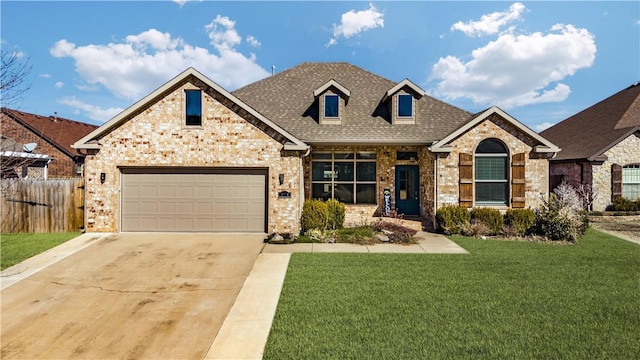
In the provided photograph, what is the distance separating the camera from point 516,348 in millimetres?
4559

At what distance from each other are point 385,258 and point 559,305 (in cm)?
402

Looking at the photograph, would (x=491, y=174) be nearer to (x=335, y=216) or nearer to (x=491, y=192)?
(x=491, y=192)

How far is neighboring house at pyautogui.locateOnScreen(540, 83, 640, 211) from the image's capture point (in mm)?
17250

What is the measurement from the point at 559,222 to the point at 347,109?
379 inches

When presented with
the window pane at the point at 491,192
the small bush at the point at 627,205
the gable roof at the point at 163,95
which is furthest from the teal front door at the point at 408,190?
the small bush at the point at 627,205

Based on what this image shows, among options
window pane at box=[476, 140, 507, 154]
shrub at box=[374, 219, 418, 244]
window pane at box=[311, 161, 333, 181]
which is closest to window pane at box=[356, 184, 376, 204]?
window pane at box=[311, 161, 333, 181]

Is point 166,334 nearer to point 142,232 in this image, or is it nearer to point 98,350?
point 98,350

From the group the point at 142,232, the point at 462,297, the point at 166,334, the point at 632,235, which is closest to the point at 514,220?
the point at 632,235

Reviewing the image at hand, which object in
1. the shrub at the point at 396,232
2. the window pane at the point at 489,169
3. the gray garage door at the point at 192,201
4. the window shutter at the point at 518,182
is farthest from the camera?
the window pane at the point at 489,169

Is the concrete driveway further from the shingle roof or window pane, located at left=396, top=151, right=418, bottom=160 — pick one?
window pane, located at left=396, top=151, right=418, bottom=160

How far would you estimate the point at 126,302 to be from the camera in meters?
6.43

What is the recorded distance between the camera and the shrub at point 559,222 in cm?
1137

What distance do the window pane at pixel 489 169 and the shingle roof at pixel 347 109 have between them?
192 centimetres

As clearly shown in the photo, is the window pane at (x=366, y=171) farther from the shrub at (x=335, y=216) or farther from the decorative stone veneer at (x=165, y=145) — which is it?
the decorative stone veneer at (x=165, y=145)
